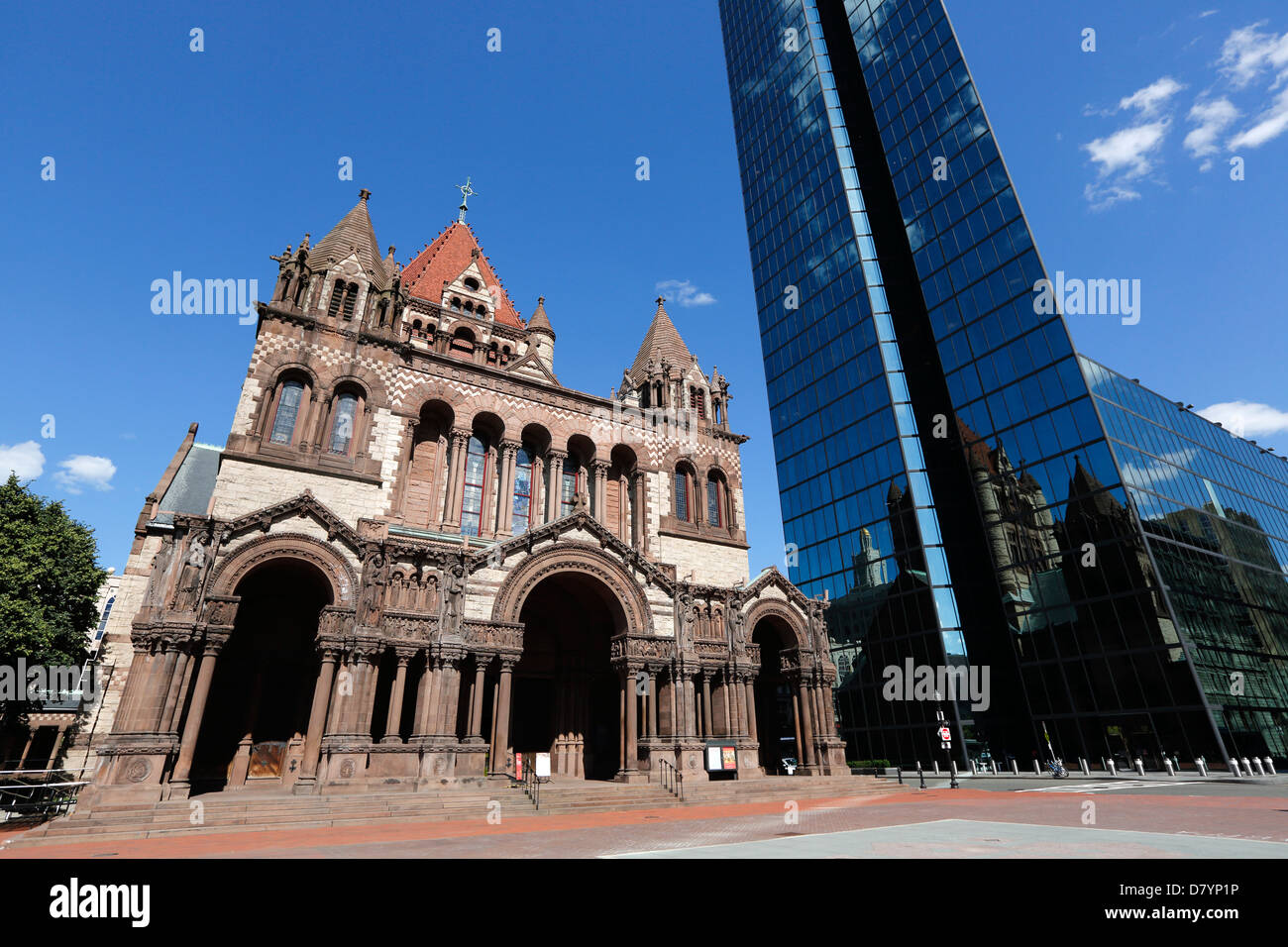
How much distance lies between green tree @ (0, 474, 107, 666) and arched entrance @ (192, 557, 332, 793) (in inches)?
259

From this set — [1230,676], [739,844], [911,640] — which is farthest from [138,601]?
[1230,676]

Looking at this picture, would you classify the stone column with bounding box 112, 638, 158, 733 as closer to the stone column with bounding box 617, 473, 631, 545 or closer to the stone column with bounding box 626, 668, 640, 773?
the stone column with bounding box 626, 668, 640, 773

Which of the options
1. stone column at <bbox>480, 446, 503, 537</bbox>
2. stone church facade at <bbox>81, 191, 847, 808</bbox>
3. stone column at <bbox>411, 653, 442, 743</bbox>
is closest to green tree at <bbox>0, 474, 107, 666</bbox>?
stone church facade at <bbox>81, 191, 847, 808</bbox>

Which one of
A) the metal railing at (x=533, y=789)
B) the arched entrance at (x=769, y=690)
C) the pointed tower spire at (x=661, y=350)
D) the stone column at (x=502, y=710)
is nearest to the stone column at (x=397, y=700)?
the stone column at (x=502, y=710)

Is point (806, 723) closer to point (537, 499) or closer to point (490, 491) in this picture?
point (537, 499)

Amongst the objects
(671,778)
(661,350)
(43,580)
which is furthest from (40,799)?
(661,350)

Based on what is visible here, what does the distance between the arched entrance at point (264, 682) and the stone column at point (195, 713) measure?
1.66m

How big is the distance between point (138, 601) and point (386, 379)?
11980mm

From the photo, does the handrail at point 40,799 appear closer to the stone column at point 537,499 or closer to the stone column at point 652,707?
the stone column at point 537,499

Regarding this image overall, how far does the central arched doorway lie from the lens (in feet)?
85.1

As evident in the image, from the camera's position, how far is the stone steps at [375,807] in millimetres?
14469

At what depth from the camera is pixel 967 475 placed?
46.5 meters

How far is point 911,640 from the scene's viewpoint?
43.2 m

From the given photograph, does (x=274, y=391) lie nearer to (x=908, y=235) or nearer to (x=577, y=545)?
(x=577, y=545)
